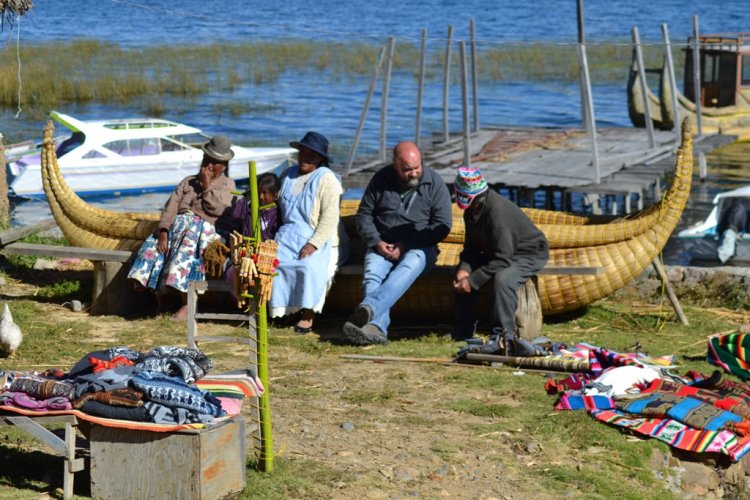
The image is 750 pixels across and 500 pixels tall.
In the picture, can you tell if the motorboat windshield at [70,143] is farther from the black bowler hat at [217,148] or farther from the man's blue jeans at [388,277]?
the man's blue jeans at [388,277]

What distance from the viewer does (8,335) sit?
325 inches

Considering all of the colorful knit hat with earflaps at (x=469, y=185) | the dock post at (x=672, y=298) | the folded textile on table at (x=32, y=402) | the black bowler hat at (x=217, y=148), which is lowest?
the dock post at (x=672, y=298)

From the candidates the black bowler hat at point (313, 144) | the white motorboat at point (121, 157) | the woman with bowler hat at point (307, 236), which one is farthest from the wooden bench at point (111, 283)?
the white motorboat at point (121, 157)

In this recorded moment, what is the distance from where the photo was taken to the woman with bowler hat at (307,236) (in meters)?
9.34

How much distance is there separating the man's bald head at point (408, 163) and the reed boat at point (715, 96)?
18044mm

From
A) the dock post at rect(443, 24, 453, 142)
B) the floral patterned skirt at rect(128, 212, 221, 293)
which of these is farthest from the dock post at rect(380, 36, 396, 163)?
the floral patterned skirt at rect(128, 212, 221, 293)

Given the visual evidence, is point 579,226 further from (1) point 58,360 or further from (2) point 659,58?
(2) point 659,58

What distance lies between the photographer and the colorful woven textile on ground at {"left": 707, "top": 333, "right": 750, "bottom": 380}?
323 inches

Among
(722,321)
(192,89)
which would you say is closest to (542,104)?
(192,89)

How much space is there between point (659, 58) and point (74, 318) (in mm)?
32466

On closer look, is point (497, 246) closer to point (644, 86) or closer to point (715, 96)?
point (644, 86)

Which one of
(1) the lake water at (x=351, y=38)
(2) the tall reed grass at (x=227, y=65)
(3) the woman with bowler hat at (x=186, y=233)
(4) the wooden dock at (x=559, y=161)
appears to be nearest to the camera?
(3) the woman with bowler hat at (x=186, y=233)

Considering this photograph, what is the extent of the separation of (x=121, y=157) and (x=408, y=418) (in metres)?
16.6

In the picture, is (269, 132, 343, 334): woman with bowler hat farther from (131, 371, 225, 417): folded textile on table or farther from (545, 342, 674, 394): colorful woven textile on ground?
(131, 371, 225, 417): folded textile on table
